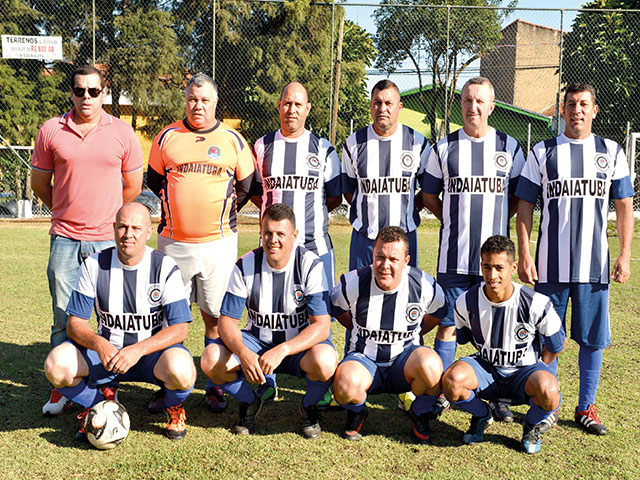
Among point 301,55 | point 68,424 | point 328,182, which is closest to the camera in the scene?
point 68,424

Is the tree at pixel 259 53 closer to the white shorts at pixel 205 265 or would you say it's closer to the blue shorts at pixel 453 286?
the white shorts at pixel 205 265

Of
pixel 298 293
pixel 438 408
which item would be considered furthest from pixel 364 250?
pixel 438 408

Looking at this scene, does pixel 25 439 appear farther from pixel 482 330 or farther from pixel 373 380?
pixel 482 330

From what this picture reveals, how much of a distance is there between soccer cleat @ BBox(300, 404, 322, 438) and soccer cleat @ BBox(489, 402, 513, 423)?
3.31 feet

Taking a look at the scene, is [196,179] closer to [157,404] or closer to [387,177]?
[387,177]

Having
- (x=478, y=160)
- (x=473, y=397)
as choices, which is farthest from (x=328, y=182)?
(x=473, y=397)

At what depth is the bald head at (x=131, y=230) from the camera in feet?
10.0

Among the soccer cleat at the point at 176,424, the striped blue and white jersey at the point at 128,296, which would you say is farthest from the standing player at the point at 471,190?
the striped blue and white jersey at the point at 128,296

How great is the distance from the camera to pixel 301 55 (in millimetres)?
13680

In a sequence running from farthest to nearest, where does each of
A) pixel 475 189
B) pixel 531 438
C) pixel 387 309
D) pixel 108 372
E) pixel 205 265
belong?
pixel 205 265 < pixel 475 189 < pixel 387 309 < pixel 108 372 < pixel 531 438

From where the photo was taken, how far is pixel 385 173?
12.3 feet

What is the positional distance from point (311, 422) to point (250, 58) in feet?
37.8

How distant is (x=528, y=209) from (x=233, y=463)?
Answer: 6.84 ft

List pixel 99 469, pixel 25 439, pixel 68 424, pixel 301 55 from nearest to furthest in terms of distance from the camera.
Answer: pixel 99 469, pixel 25 439, pixel 68 424, pixel 301 55
